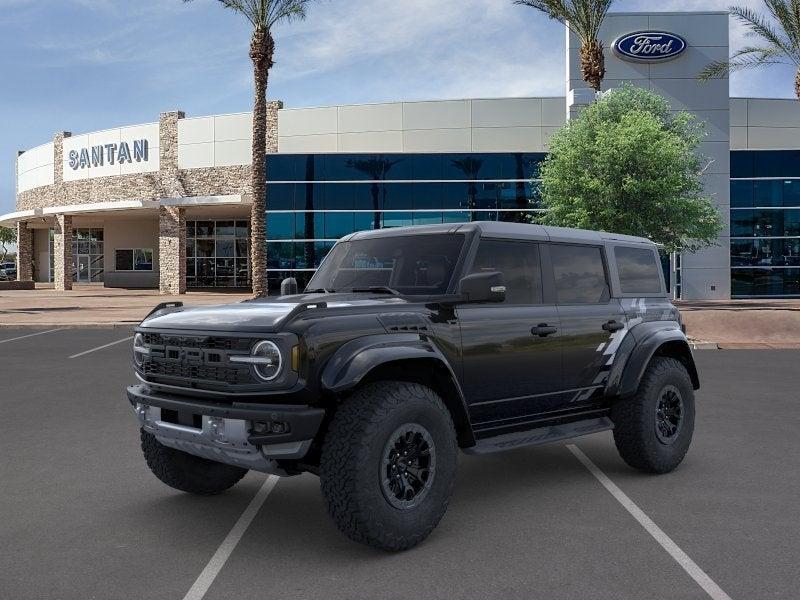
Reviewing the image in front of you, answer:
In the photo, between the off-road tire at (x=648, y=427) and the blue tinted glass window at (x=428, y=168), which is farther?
the blue tinted glass window at (x=428, y=168)

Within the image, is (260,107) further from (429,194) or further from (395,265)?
(395,265)

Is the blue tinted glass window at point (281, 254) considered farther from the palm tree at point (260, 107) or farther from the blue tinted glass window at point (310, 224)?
the palm tree at point (260, 107)

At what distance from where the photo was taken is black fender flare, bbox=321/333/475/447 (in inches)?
163

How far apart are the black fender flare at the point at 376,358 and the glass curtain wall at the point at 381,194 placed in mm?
30215

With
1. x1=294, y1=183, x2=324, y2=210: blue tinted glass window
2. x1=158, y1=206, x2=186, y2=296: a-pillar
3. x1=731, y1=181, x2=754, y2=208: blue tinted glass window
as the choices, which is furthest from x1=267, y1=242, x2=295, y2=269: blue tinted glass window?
x1=731, y1=181, x2=754, y2=208: blue tinted glass window

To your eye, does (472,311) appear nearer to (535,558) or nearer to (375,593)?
(535,558)

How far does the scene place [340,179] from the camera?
35094 millimetres

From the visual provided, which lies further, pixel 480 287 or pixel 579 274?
pixel 579 274

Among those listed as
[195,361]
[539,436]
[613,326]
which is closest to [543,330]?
[539,436]

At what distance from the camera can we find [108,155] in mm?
46656

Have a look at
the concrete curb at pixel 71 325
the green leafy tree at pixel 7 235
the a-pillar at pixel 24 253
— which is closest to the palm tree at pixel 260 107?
the concrete curb at pixel 71 325

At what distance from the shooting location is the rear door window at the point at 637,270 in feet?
21.0

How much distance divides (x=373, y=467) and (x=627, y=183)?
2243cm

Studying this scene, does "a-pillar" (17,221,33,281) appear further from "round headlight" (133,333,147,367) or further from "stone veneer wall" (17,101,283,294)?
"round headlight" (133,333,147,367)
